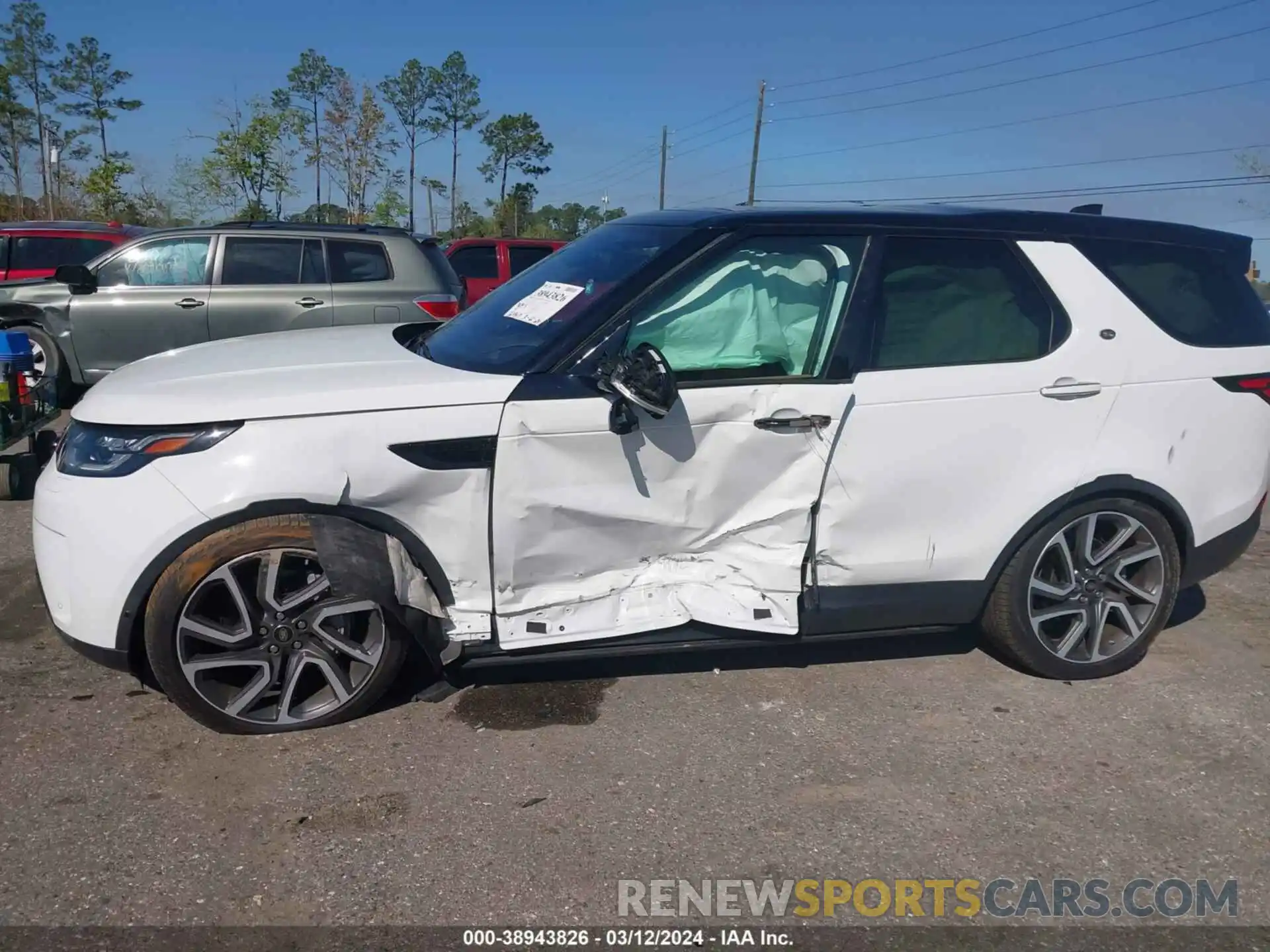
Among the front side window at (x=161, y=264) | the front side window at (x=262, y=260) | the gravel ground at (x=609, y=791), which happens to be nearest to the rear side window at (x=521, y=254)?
the front side window at (x=262, y=260)

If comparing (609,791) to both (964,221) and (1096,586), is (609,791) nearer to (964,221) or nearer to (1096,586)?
(1096,586)

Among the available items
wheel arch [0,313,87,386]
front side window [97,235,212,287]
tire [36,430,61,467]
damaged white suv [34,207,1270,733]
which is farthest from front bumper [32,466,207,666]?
wheel arch [0,313,87,386]

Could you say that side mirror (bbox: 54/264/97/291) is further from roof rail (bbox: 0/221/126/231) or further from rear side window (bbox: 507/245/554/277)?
rear side window (bbox: 507/245/554/277)

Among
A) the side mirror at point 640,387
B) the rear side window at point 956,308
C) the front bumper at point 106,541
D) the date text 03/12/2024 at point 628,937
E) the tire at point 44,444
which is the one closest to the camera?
the date text 03/12/2024 at point 628,937

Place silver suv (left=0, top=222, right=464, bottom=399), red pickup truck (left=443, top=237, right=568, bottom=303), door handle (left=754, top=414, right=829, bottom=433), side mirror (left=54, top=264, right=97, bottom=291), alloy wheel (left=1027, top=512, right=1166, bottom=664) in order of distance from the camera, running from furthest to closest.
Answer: red pickup truck (left=443, top=237, right=568, bottom=303), silver suv (left=0, top=222, right=464, bottom=399), side mirror (left=54, top=264, right=97, bottom=291), alloy wheel (left=1027, top=512, right=1166, bottom=664), door handle (left=754, top=414, right=829, bottom=433)

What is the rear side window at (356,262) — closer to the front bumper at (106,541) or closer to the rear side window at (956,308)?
the front bumper at (106,541)

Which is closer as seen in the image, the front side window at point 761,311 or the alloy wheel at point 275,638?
the alloy wheel at point 275,638

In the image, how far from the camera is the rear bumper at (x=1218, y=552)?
3867 millimetres

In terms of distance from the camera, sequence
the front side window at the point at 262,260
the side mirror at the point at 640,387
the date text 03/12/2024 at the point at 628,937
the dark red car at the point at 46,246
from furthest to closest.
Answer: the dark red car at the point at 46,246
the front side window at the point at 262,260
the side mirror at the point at 640,387
the date text 03/12/2024 at the point at 628,937

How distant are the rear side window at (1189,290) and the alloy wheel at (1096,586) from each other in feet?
2.65

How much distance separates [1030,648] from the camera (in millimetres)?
3697

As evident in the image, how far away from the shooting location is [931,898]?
8.38 ft

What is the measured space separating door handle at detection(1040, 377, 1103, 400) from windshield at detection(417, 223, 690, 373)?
1454 millimetres

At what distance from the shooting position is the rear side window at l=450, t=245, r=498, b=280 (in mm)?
13766
